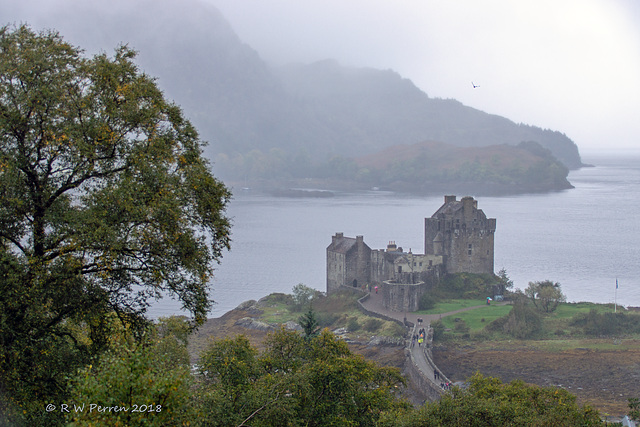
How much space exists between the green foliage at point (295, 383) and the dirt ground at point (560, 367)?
1844cm

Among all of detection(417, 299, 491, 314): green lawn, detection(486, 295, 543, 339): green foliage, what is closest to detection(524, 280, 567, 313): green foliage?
detection(486, 295, 543, 339): green foliage

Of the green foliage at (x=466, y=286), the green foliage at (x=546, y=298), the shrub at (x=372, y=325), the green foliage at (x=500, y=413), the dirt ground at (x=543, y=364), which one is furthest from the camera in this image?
the green foliage at (x=466, y=286)

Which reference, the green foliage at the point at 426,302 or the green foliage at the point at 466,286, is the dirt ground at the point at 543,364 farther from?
the green foliage at the point at 466,286

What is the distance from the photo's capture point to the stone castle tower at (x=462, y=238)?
56.4 metres

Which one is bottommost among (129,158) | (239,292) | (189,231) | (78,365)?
(239,292)

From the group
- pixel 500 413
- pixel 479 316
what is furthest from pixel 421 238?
pixel 500 413

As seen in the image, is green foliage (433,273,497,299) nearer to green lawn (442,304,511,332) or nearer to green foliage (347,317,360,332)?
green lawn (442,304,511,332)

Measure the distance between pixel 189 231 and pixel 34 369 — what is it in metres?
3.20

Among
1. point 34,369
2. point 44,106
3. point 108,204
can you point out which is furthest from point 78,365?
point 44,106

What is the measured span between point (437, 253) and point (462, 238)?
2371 mm

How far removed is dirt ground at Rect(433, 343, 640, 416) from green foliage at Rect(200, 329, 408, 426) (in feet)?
60.5

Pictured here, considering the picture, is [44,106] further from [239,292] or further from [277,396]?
[239,292]

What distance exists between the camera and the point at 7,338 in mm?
10523

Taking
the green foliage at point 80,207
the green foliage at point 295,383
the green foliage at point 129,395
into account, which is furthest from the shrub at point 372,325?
the green foliage at point 129,395
